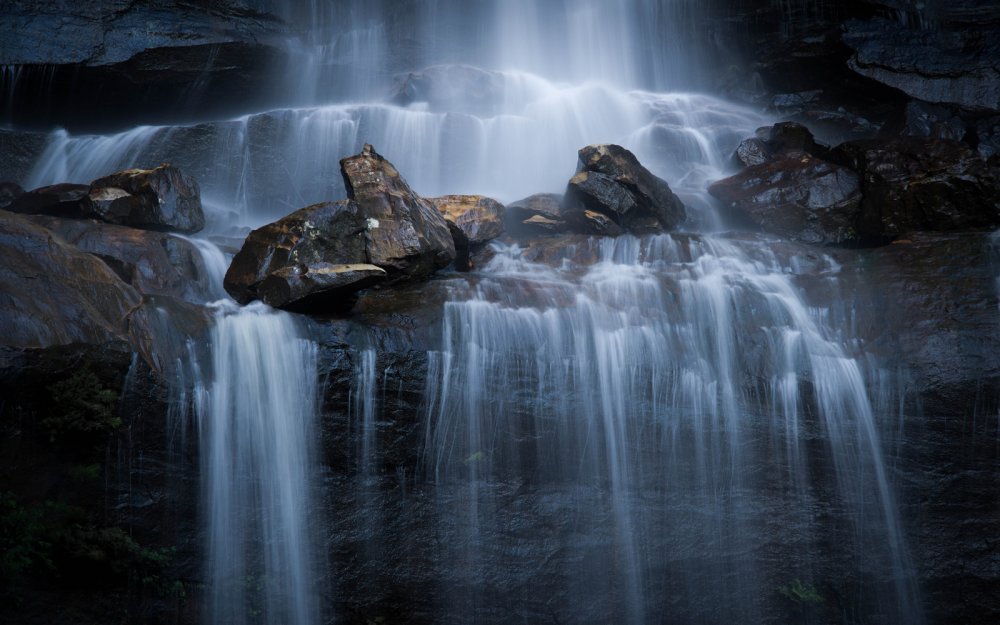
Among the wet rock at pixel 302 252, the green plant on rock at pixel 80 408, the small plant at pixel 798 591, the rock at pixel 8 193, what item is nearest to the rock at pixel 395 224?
the wet rock at pixel 302 252

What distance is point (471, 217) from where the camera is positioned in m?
10.3

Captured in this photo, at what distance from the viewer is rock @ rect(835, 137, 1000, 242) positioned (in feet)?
31.5

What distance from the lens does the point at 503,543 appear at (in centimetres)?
683

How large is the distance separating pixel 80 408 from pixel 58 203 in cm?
541

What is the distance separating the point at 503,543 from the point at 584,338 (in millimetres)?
2559

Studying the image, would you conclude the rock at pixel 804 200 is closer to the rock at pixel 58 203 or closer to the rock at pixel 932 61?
the rock at pixel 932 61

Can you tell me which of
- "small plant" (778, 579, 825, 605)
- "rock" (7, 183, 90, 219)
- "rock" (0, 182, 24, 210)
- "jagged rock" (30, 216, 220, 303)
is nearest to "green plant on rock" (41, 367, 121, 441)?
"jagged rock" (30, 216, 220, 303)

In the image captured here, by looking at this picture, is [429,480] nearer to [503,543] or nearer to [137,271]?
[503,543]

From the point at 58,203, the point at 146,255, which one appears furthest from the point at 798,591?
the point at 58,203

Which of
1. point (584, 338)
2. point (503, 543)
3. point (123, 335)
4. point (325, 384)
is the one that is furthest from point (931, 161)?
point (123, 335)

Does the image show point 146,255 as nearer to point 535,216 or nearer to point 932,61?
point 535,216

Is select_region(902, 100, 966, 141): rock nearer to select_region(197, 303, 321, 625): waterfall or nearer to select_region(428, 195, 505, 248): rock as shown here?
select_region(428, 195, 505, 248): rock

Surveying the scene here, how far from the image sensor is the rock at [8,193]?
9.76 metres

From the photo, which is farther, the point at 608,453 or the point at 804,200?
the point at 804,200
